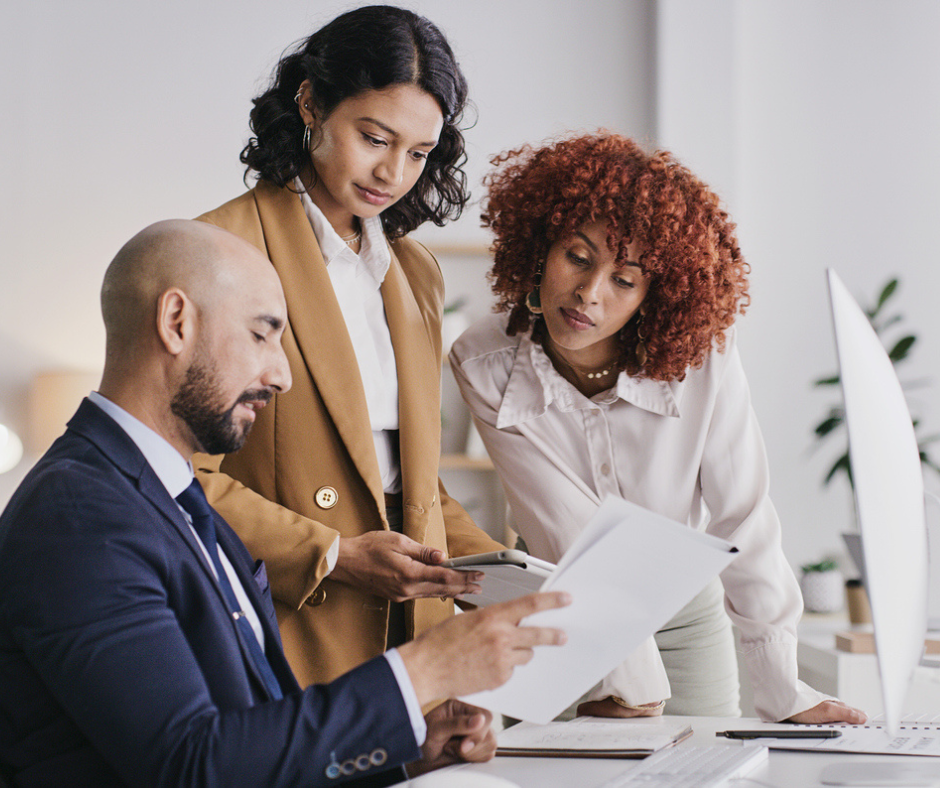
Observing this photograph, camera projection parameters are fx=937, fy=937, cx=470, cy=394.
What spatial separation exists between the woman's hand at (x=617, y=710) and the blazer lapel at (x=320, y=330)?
0.51 metres

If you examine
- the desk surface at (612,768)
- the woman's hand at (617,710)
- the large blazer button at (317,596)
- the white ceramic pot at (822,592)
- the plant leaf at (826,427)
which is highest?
the plant leaf at (826,427)

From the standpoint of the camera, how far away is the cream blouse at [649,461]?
1645 mm

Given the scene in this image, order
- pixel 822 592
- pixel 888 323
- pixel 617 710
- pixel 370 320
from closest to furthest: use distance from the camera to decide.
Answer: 1. pixel 617 710
2. pixel 370 320
3. pixel 822 592
4. pixel 888 323

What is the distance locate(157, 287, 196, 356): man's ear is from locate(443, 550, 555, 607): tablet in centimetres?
45

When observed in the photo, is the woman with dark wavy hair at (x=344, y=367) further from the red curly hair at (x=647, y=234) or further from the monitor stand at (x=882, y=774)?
the monitor stand at (x=882, y=774)

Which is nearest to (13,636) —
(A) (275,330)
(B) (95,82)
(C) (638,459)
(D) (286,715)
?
(D) (286,715)

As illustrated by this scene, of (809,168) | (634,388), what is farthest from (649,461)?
(809,168)

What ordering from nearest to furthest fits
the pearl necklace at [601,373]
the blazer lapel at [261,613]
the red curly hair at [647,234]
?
the blazer lapel at [261,613] → the red curly hair at [647,234] → the pearl necklace at [601,373]

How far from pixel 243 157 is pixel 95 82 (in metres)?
2.51

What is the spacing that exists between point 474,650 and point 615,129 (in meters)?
3.31

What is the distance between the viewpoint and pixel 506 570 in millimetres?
1245

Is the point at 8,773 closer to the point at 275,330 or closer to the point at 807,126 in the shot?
the point at 275,330

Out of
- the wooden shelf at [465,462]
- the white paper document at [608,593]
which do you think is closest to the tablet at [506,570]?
the white paper document at [608,593]

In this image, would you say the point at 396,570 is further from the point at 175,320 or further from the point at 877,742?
the point at 877,742
